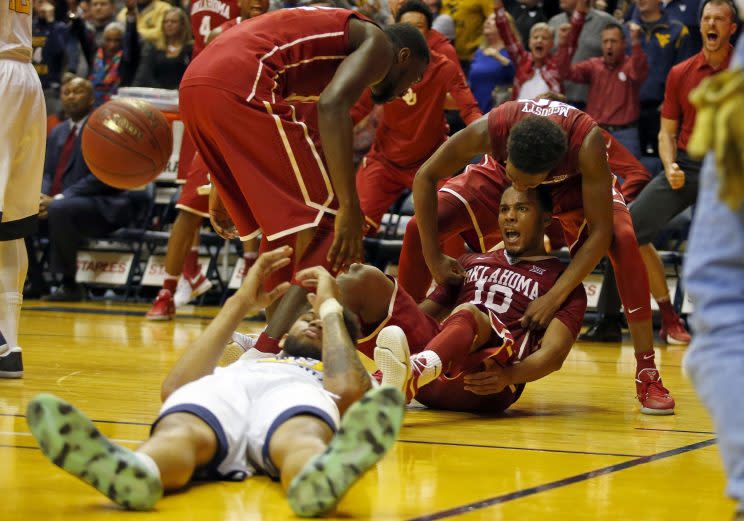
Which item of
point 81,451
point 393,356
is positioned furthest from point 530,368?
point 81,451

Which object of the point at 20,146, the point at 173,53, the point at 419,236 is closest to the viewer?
the point at 20,146

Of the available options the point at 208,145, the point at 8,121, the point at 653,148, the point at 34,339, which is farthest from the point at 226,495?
the point at 653,148

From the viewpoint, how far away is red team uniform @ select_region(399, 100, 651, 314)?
468 cm

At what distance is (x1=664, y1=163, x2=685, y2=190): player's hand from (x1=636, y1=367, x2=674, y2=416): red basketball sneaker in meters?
2.92

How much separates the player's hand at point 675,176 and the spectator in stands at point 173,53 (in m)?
5.15

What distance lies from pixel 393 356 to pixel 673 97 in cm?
454

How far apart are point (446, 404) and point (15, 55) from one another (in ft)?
7.94

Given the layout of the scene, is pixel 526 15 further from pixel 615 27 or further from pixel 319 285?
pixel 319 285

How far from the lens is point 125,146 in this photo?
591 cm

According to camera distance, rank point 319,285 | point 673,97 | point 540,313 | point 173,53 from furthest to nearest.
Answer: point 173,53, point 673,97, point 540,313, point 319,285

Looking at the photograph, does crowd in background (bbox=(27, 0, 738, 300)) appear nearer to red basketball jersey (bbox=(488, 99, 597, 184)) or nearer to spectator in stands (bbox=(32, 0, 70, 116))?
spectator in stands (bbox=(32, 0, 70, 116))

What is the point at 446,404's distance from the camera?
15.3ft

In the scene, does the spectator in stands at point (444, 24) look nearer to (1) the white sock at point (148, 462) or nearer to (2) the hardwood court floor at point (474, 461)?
(2) the hardwood court floor at point (474, 461)

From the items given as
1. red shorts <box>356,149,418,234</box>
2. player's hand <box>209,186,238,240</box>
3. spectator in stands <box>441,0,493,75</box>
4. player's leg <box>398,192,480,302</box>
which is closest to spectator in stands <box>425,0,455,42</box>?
spectator in stands <box>441,0,493,75</box>
